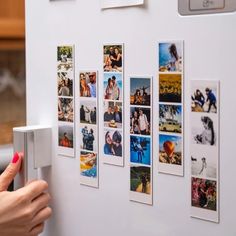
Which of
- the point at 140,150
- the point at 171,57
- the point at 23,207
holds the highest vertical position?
the point at 171,57

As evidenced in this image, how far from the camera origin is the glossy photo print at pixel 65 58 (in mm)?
792

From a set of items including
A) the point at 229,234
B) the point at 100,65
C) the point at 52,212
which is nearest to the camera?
the point at 229,234

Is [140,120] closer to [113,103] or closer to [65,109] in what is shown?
[113,103]

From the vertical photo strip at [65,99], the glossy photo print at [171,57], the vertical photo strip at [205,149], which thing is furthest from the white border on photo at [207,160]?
the vertical photo strip at [65,99]

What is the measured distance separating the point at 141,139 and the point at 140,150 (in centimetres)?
2

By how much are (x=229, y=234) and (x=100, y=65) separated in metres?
0.30

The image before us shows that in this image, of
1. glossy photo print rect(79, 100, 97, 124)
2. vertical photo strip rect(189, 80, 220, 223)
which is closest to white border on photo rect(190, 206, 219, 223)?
vertical photo strip rect(189, 80, 220, 223)

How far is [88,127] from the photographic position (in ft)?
2.54

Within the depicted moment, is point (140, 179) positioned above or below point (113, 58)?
below

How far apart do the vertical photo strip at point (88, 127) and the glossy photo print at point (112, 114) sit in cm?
2

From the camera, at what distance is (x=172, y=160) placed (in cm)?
67

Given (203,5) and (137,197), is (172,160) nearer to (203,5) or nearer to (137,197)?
(137,197)

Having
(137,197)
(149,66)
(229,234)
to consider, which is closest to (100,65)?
(149,66)

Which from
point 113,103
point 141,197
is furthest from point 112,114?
point 141,197
